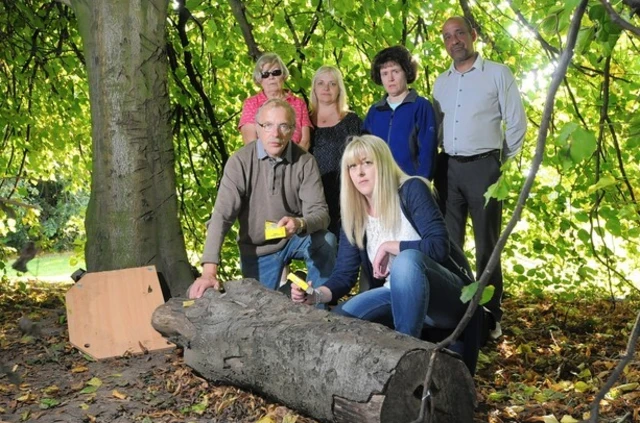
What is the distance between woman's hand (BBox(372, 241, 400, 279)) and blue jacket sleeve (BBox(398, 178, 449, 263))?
0.04 m

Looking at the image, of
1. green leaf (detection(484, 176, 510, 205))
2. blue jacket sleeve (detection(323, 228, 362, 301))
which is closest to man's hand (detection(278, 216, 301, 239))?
blue jacket sleeve (detection(323, 228, 362, 301))

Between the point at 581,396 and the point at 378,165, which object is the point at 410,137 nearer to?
the point at 378,165

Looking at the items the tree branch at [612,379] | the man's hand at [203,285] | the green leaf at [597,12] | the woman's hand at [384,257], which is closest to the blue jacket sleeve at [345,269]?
the woman's hand at [384,257]

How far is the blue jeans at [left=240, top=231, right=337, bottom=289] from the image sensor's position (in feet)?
15.8

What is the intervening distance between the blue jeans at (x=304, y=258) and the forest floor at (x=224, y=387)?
0.72 metres

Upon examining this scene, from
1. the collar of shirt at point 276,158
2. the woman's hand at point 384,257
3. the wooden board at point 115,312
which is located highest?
the collar of shirt at point 276,158

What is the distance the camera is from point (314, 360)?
348 cm

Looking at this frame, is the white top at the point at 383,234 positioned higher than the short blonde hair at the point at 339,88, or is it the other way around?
the short blonde hair at the point at 339,88

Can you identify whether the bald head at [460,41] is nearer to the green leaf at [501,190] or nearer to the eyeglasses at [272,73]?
the eyeglasses at [272,73]

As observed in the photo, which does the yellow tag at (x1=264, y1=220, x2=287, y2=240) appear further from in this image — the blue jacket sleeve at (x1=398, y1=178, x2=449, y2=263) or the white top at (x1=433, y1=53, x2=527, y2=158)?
the white top at (x1=433, y1=53, x2=527, y2=158)

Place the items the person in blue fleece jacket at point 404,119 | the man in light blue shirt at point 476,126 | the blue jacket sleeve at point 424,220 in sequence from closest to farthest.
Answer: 1. the blue jacket sleeve at point 424,220
2. the person in blue fleece jacket at point 404,119
3. the man in light blue shirt at point 476,126

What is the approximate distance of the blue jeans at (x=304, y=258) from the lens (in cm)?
480

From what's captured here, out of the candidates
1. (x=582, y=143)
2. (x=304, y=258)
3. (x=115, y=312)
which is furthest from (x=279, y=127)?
(x=582, y=143)

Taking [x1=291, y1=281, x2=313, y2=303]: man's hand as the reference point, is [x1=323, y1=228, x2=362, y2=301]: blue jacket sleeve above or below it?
above
